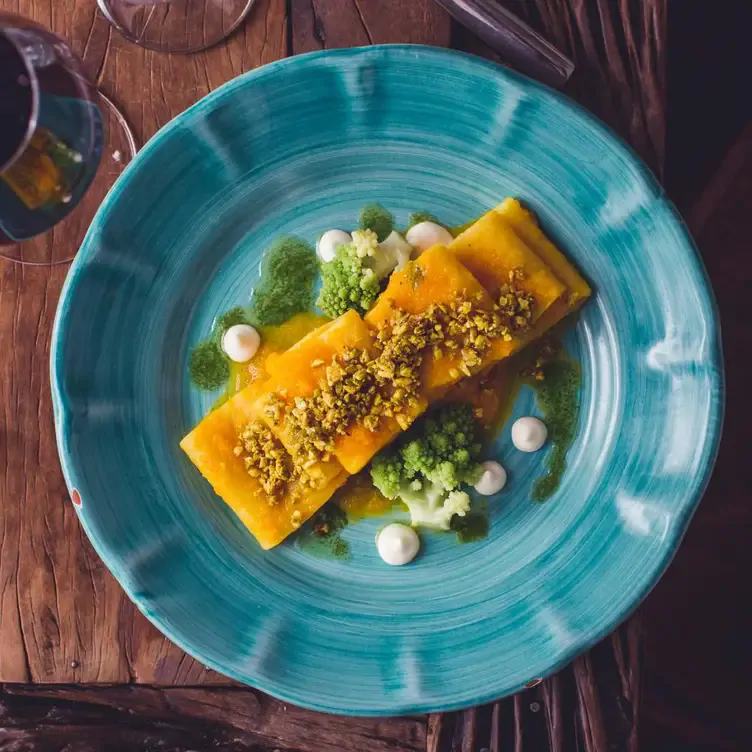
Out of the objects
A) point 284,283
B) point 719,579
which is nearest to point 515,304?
point 284,283

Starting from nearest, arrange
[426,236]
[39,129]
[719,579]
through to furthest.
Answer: [39,129] → [426,236] → [719,579]

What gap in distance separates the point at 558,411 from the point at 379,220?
99 cm

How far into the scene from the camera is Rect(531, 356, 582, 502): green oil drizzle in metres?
2.77

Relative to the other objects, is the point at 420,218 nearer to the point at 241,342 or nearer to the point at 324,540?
the point at 241,342

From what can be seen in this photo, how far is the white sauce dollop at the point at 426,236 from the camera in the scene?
2.71 m

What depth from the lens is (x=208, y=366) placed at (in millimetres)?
2832

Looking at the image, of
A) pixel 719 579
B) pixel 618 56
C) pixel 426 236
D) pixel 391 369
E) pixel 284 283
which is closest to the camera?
pixel 391 369

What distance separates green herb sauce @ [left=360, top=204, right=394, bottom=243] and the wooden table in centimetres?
58

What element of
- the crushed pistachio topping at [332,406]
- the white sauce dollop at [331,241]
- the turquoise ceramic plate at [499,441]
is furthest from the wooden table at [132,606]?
the crushed pistachio topping at [332,406]

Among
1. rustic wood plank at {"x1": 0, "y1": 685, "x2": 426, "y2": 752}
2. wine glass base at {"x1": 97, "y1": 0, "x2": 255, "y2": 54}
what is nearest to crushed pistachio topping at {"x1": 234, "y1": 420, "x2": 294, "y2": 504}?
rustic wood plank at {"x1": 0, "y1": 685, "x2": 426, "y2": 752}

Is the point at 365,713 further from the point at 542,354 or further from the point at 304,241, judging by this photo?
the point at 304,241

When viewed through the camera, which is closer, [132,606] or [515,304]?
[515,304]

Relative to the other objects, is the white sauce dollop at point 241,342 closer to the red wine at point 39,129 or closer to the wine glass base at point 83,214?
the wine glass base at point 83,214

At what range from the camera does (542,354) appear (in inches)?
109
